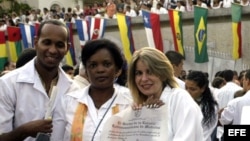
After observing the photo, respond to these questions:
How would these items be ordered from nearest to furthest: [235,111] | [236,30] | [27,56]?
[27,56]
[235,111]
[236,30]

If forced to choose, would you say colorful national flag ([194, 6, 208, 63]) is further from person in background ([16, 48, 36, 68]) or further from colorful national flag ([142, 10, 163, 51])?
person in background ([16, 48, 36, 68])

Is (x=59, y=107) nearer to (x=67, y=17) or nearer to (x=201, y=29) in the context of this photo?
(x=201, y=29)

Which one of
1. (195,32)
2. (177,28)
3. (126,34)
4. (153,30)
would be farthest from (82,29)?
(195,32)

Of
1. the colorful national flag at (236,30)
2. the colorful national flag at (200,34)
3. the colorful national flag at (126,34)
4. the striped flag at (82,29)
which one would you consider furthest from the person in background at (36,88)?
the striped flag at (82,29)

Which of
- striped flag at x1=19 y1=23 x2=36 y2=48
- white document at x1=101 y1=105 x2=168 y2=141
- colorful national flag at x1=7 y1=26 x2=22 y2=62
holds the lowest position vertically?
colorful national flag at x1=7 y1=26 x2=22 y2=62

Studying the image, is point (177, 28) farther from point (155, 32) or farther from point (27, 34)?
point (27, 34)

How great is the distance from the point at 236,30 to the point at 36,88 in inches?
573

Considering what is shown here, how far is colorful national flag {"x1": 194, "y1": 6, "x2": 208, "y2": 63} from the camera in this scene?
18594mm

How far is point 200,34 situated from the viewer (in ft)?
61.3

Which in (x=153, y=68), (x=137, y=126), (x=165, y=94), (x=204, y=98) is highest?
(x=153, y=68)

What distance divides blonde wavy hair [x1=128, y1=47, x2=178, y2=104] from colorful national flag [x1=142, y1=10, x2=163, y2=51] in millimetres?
15056

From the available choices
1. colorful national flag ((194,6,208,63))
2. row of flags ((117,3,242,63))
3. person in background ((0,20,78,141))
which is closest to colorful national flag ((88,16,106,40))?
row of flags ((117,3,242,63))

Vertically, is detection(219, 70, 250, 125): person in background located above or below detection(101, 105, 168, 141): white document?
below

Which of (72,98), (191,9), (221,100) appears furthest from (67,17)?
(72,98)
